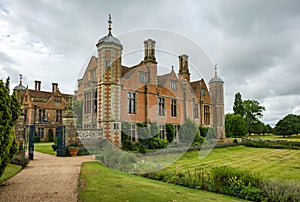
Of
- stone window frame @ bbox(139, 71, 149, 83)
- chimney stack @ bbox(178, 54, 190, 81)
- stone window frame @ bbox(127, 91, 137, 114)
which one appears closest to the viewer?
stone window frame @ bbox(127, 91, 137, 114)

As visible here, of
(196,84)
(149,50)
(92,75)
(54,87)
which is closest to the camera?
(92,75)

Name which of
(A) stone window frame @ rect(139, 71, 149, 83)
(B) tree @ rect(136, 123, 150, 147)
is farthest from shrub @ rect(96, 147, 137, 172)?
(A) stone window frame @ rect(139, 71, 149, 83)

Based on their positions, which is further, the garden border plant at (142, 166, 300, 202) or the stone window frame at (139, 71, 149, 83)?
the stone window frame at (139, 71, 149, 83)

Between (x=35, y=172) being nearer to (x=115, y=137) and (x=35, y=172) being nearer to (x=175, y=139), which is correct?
(x=115, y=137)

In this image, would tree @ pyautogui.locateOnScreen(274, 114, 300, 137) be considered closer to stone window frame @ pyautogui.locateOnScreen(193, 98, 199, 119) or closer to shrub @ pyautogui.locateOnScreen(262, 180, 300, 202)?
stone window frame @ pyautogui.locateOnScreen(193, 98, 199, 119)

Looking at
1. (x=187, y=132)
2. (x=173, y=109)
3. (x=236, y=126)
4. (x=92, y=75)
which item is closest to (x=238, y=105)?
(x=236, y=126)

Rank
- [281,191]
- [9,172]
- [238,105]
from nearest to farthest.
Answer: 1. [281,191]
2. [9,172]
3. [238,105]

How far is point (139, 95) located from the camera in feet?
70.2

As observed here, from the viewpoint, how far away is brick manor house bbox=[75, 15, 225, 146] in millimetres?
17922

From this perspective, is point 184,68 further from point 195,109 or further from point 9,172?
point 9,172

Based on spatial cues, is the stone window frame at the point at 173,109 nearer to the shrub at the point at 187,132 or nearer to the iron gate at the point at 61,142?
the shrub at the point at 187,132

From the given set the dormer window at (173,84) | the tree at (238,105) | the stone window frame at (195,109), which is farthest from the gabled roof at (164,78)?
the tree at (238,105)

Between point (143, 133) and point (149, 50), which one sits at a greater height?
point (149, 50)

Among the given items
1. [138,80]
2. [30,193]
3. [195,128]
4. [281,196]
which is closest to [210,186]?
[281,196]
